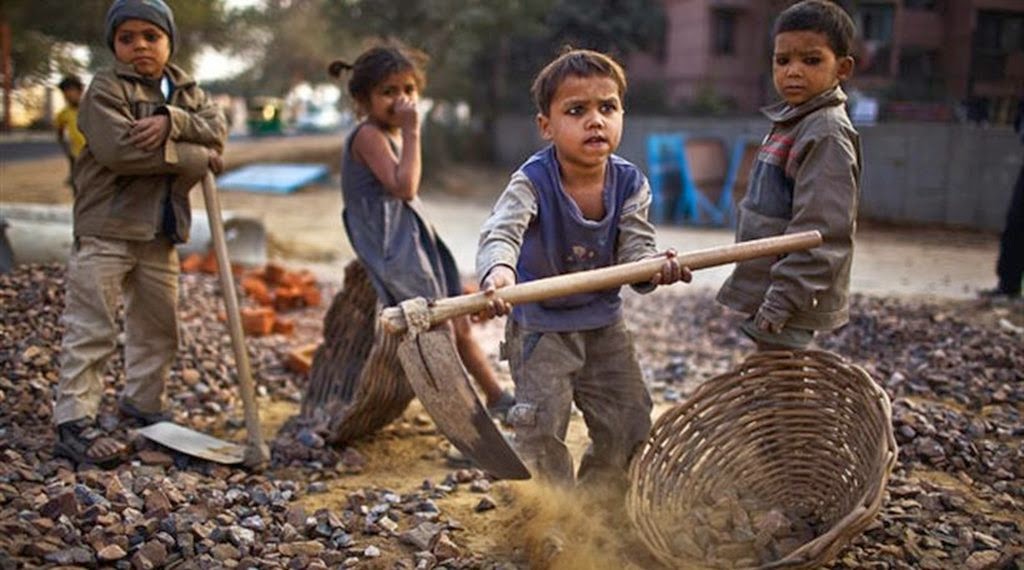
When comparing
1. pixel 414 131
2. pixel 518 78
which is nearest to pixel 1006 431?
pixel 414 131

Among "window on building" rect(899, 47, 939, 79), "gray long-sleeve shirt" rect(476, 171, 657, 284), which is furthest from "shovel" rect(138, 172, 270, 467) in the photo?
"window on building" rect(899, 47, 939, 79)

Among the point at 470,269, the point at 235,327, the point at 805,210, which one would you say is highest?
the point at 805,210

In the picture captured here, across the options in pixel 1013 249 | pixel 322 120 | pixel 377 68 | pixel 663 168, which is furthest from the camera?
pixel 322 120

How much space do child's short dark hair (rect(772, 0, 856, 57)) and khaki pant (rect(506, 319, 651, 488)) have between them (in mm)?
1156

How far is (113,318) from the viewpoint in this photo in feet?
11.0

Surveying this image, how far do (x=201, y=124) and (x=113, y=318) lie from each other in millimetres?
827

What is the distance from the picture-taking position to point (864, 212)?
13320 mm

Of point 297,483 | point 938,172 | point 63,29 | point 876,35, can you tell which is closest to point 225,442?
point 297,483

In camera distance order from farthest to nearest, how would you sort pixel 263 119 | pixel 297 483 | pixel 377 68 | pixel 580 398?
pixel 263 119
pixel 377 68
pixel 297 483
pixel 580 398

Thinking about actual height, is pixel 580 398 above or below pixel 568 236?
below

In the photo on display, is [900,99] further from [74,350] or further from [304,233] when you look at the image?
[74,350]

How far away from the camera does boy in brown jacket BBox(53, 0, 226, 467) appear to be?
318 centimetres

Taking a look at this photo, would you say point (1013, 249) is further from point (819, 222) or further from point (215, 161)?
point (215, 161)

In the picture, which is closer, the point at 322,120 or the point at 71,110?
the point at 71,110
